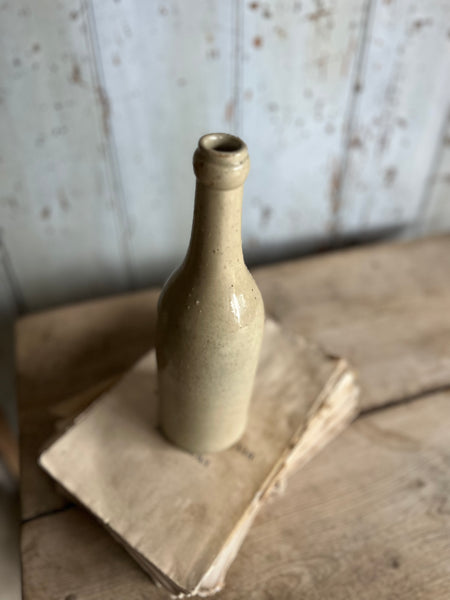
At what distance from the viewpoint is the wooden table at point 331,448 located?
0.45m

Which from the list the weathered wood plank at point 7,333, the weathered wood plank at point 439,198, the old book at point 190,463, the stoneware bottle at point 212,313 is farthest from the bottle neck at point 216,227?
the weathered wood plank at point 439,198

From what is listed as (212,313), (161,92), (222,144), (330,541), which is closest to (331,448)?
(330,541)

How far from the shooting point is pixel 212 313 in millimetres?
383

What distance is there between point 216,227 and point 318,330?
0.37 m

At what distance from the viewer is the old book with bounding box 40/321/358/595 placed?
431mm

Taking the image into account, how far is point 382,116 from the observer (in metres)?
0.76

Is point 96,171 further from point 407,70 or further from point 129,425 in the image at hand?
point 407,70

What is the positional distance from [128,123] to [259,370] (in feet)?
1.19

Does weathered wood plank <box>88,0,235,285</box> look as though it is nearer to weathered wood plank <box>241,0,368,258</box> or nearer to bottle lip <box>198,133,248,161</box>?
weathered wood plank <box>241,0,368,258</box>

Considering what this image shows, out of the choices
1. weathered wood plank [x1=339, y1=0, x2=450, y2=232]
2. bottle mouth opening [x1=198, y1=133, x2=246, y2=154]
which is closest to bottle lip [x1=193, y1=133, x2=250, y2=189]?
bottle mouth opening [x1=198, y1=133, x2=246, y2=154]

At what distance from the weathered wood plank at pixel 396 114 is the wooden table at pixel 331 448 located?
0.11m

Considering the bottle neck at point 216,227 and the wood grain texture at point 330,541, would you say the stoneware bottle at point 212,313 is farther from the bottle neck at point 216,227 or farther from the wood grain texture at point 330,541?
the wood grain texture at point 330,541

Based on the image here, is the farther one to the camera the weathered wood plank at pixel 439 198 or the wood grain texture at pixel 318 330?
the weathered wood plank at pixel 439 198

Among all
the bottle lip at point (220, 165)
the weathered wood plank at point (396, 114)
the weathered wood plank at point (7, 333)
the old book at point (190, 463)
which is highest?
the bottle lip at point (220, 165)
